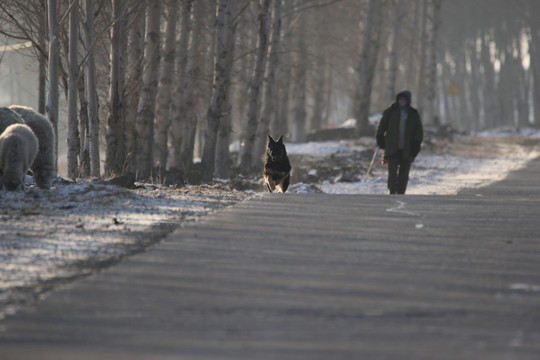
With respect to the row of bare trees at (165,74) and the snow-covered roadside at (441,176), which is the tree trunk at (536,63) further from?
the snow-covered roadside at (441,176)

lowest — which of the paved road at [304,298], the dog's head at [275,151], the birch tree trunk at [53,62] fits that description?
the paved road at [304,298]

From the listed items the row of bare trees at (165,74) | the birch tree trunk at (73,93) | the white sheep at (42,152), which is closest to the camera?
the white sheep at (42,152)

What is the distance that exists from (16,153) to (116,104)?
780 centimetres

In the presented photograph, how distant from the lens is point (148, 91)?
19312mm

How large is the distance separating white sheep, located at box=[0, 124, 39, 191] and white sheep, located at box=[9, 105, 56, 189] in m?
0.61

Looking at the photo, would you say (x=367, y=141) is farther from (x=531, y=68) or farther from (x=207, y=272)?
(x=531, y=68)

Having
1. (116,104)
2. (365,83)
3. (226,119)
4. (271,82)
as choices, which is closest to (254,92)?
(226,119)

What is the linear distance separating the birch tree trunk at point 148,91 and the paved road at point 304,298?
12.0m

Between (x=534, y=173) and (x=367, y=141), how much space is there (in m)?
12.0

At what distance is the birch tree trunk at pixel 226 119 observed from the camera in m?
19.8

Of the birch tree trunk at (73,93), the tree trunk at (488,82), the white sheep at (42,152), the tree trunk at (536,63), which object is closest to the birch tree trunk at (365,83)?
the birch tree trunk at (73,93)

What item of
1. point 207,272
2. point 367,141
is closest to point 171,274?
point 207,272

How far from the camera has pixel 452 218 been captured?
8336mm

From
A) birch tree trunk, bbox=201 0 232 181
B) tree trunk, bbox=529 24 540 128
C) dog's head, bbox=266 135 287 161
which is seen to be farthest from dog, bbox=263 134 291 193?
tree trunk, bbox=529 24 540 128
